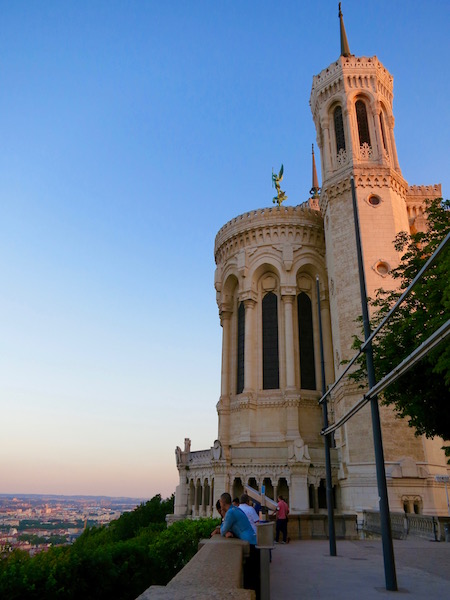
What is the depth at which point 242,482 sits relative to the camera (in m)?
27.2

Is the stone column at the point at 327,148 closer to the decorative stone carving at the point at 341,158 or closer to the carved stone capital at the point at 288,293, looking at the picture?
the decorative stone carving at the point at 341,158

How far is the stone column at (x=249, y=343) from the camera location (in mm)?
31812

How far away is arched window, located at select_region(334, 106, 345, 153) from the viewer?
30.5 metres

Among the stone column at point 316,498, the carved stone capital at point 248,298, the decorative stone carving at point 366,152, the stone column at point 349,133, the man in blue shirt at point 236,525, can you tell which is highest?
the stone column at point 349,133

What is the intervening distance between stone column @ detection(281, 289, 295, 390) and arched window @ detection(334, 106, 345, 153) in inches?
396

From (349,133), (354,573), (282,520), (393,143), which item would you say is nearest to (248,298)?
(349,133)

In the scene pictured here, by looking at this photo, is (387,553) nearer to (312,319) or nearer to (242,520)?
(242,520)

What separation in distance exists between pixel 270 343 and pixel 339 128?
1520cm

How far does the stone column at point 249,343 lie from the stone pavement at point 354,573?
18.5 metres

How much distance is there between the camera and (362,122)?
3045 cm

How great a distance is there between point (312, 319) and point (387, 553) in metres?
26.5

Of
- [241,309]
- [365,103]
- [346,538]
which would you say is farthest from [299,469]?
[365,103]

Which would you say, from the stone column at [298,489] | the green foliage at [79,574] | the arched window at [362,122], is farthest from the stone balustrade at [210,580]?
the arched window at [362,122]

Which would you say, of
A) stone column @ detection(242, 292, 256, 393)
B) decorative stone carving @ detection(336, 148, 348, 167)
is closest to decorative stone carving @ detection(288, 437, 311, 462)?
stone column @ detection(242, 292, 256, 393)
